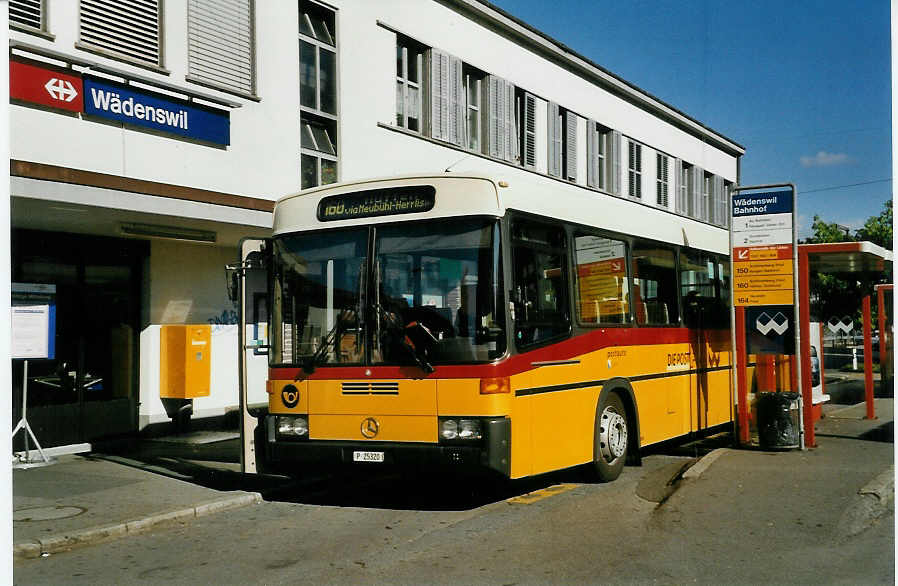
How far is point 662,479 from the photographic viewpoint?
32.2 feet

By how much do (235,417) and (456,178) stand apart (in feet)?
26.5

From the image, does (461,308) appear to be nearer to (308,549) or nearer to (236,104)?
(308,549)

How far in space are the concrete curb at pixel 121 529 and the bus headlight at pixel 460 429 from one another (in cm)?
243

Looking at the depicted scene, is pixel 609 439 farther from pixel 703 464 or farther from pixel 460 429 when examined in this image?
pixel 460 429

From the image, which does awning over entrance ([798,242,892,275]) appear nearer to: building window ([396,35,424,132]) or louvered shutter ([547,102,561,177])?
building window ([396,35,424,132])

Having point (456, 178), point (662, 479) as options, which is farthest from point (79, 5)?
point (662, 479)

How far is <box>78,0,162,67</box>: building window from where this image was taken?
11664mm

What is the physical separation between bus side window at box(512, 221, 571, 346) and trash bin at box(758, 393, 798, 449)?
3848 mm

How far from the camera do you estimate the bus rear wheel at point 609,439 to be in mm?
9445

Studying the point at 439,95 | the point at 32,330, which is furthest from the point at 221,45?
the point at 439,95

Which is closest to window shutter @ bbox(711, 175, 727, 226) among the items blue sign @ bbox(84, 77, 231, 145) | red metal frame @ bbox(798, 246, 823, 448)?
red metal frame @ bbox(798, 246, 823, 448)

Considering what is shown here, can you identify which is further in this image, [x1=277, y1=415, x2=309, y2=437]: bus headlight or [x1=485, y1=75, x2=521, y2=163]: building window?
[x1=485, y1=75, x2=521, y2=163]: building window

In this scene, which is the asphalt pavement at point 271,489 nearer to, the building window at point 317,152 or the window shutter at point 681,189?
the building window at point 317,152

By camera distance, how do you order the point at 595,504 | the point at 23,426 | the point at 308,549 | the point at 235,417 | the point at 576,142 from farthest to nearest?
the point at 576,142, the point at 235,417, the point at 23,426, the point at 595,504, the point at 308,549
